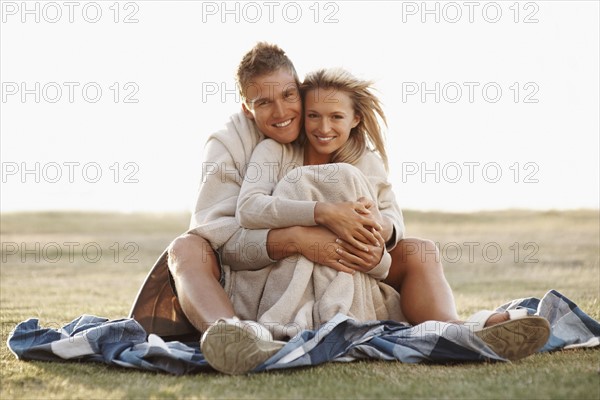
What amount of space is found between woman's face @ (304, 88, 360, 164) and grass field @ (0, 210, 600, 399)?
4.41 ft

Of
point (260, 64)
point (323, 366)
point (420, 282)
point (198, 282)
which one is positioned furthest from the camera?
point (260, 64)

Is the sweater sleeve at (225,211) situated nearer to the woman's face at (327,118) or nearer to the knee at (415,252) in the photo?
the woman's face at (327,118)

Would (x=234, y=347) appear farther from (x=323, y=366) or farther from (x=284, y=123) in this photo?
(x=284, y=123)

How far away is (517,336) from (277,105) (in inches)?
68.0

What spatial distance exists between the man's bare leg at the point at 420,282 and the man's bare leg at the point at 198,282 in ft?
2.97

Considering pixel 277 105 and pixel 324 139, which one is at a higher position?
pixel 277 105

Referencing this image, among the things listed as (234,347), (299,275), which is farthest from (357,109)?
(234,347)

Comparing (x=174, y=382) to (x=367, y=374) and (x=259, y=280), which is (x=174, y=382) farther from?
(x=259, y=280)

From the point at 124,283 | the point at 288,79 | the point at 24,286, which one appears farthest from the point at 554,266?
the point at 288,79

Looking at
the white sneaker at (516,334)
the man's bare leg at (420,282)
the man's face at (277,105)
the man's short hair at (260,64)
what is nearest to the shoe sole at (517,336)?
the white sneaker at (516,334)

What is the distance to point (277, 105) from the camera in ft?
14.4

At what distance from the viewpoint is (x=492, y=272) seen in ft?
34.8

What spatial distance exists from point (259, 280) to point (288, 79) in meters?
1.10

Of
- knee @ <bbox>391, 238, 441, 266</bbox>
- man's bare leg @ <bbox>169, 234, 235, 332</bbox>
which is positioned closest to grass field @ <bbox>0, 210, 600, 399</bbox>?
man's bare leg @ <bbox>169, 234, 235, 332</bbox>
